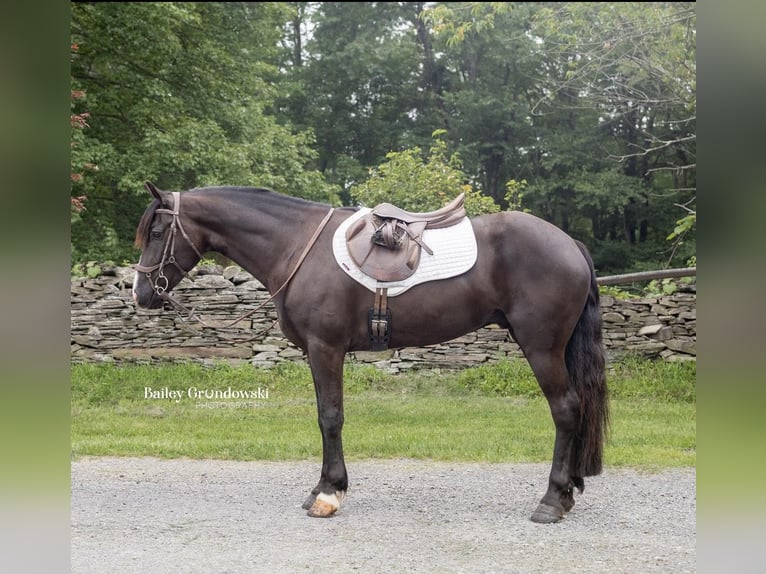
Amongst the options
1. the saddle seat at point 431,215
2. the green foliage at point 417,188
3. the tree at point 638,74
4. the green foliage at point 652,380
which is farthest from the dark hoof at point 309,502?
the tree at point 638,74

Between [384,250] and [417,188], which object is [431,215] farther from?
[417,188]

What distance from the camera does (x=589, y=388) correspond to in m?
3.95

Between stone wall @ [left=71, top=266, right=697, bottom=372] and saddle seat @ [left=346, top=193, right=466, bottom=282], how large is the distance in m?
4.32

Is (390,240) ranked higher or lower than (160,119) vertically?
lower

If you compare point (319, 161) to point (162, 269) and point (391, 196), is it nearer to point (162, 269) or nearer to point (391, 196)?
point (391, 196)

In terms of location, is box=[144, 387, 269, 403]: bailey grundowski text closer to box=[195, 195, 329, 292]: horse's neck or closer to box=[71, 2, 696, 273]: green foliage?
box=[71, 2, 696, 273]: green foliage

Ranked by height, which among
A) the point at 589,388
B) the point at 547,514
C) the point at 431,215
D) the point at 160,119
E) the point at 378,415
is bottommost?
the point at 378,415

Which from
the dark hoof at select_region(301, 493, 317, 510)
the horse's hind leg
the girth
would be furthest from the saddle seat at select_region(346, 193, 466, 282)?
the dark hoof at select_region(301, 493, 317, 510)

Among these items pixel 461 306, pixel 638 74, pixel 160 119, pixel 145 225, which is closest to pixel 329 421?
pixel 461 306

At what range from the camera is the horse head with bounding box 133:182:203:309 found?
399 cm

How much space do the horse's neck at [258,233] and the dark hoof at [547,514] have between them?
2.14 metres

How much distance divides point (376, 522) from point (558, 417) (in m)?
1.27
